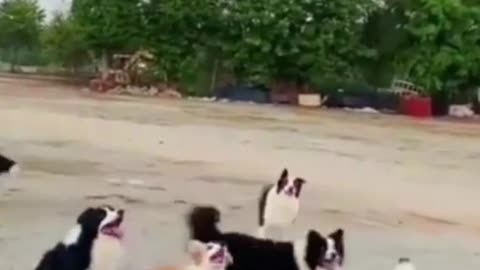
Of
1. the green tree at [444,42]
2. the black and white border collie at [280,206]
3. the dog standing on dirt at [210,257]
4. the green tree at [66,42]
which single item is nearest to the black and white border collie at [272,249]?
the dog standing on dirt at [210,257]

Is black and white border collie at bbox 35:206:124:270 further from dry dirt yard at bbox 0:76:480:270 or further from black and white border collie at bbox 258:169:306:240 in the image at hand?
black and white border collie at bbox 258:169:306:240

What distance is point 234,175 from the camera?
738cm


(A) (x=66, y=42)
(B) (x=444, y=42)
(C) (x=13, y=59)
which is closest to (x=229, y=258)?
(B) (x=444, y=42)

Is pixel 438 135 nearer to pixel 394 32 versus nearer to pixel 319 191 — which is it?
pixel 394 32

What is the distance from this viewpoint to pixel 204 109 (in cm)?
1329

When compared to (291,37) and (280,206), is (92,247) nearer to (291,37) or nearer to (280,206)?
(280,206)

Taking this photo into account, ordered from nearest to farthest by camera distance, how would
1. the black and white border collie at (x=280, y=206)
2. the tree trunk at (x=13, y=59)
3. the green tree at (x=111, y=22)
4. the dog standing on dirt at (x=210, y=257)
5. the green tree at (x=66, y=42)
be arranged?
1. the dog standing on dirt at (x=210, y=257)
2. the black and white border collie at (x=280, y=206)
3. the green tree at (x=111, y=22)
4. the green tree at (x=66, y=42)
5. the tree trunk at (x=13, y=59)

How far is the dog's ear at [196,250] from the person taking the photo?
344 centimetres

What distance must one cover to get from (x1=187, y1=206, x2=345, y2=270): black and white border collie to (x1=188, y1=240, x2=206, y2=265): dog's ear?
0.10 ft

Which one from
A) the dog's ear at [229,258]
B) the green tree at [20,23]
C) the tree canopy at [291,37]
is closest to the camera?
the dog's ear at [229,258]

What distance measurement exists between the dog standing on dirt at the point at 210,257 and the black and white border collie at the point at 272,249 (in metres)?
0.15

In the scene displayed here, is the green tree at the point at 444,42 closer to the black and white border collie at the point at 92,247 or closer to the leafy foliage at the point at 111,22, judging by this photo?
the leafy foliage at the point at 111,22

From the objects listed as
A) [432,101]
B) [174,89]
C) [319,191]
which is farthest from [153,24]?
[319,191]

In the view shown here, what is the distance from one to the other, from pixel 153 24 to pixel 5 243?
1138 cm
